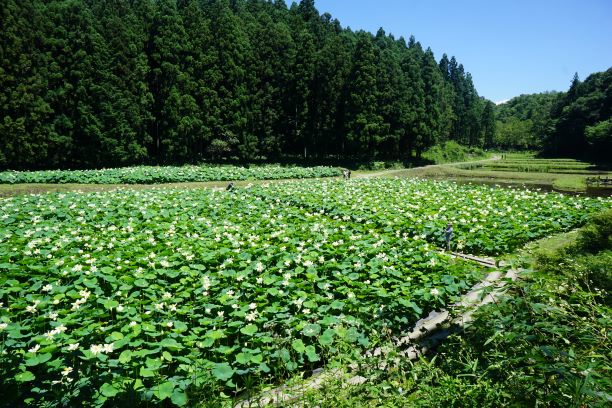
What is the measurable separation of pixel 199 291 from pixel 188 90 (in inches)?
1125

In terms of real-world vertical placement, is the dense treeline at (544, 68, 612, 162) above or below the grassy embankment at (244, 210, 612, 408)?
above

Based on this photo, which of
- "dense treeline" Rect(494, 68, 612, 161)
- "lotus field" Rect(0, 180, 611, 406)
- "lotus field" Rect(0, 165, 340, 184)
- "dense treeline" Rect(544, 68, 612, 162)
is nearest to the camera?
"lotus field" Rect(0, 180, 611, 406)

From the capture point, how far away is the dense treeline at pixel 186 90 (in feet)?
80.7

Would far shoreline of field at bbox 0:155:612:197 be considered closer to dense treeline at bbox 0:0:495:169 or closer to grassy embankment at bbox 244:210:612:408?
dense treeline at bbox 0:0:495:169

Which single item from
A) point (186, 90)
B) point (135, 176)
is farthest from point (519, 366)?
point (186, 90)

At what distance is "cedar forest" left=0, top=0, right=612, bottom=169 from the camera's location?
2462cm

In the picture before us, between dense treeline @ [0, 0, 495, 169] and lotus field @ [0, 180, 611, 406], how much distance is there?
17.5 m

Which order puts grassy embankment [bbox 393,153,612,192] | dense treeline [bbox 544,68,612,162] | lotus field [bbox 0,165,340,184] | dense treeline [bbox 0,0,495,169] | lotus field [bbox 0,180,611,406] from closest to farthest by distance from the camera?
lotus field [bbox 0,180,611,406]
lotus field [bbox 0,165,340,184]
dense treeline [bbox 0,0,495,169]
grassy embankment [bbox 393,153,612,192]
dense treeline [bbox 544,68,612,162]

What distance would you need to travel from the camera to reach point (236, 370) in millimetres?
3748

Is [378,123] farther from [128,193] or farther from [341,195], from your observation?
[128,193]

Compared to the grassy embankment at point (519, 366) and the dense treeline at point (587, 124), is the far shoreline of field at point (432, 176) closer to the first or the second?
the grassy embankment at point (519, 366)

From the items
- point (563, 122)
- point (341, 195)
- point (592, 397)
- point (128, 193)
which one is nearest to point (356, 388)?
point (592, 397)

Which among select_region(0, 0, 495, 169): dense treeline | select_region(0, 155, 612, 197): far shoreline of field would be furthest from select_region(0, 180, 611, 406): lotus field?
select_region(0, 0, 495, 169): dense treeline

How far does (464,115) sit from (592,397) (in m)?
67.4
